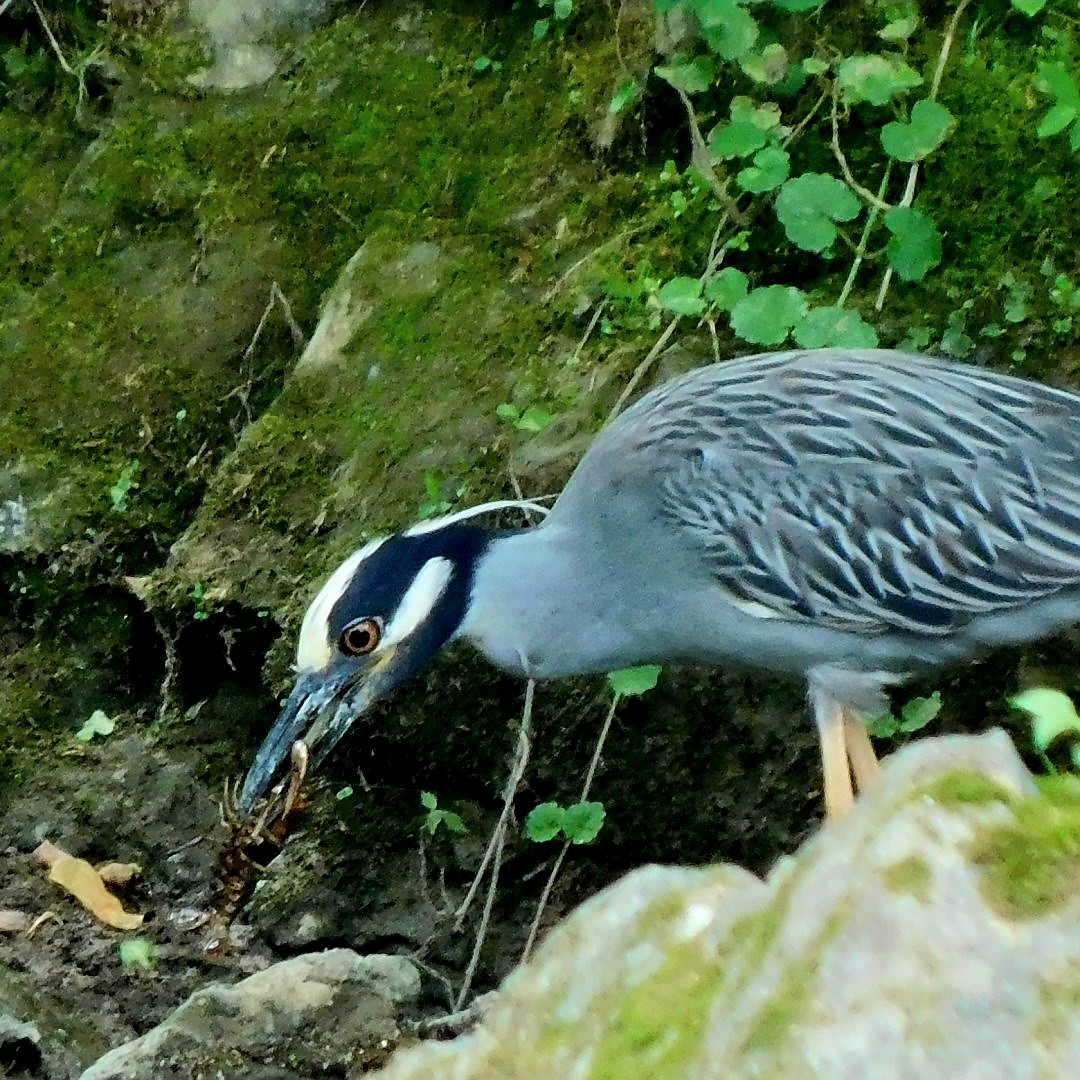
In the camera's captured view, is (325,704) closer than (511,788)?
Yes

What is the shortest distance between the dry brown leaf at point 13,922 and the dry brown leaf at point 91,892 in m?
0.10

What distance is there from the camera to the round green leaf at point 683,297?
2.66 metres

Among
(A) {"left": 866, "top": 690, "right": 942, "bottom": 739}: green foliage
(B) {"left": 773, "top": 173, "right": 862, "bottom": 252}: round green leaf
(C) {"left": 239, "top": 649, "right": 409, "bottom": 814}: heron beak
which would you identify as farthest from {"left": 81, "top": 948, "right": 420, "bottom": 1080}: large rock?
(B) {"left": 773, "top": 173, "right": 862, "bottom": 252}: round green leaf

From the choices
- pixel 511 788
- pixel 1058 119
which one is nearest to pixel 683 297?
pixel 1058 119

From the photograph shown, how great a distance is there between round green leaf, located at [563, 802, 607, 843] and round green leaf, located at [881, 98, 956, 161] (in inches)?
57.4

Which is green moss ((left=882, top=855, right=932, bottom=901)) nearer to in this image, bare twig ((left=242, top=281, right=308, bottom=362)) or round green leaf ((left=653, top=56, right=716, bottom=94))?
round green leaf ((left=653, top=56, right=716, bottom=94))

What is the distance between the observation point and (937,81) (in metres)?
2.77

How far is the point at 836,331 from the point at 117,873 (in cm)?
202

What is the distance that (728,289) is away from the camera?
105 inches

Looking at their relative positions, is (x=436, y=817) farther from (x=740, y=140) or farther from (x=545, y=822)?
(x=740, y=140)

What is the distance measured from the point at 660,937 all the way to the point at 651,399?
4.80 ft

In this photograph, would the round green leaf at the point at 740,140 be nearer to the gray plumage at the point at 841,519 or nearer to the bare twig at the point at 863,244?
the bare twig at the point at 863,244

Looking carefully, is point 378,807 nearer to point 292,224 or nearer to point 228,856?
point 228,856

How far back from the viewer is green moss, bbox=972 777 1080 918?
93 cm
